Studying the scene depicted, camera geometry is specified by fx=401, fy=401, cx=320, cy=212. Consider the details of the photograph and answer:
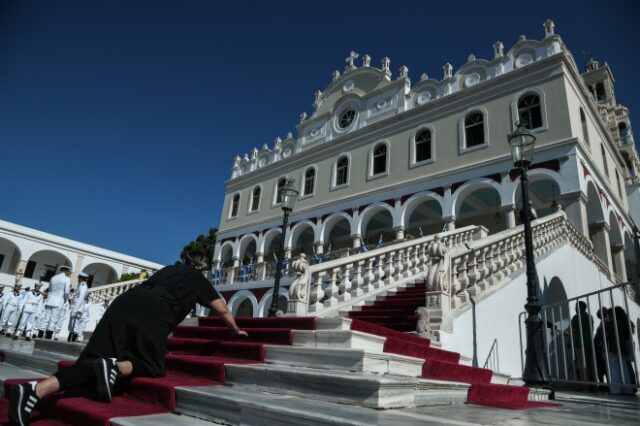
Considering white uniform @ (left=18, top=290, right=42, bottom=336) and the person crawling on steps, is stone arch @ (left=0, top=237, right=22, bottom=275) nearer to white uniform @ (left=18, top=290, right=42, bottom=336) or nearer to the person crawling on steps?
white uniform @ (left=18, top=290, right=42, bottom=336)

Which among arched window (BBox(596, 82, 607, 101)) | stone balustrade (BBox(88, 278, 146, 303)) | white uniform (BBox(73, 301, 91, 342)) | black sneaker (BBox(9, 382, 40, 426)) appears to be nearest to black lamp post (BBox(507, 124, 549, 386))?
black sneaker (BBox(9, 382, 40, 426))

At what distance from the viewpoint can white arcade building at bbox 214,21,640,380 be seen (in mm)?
7793

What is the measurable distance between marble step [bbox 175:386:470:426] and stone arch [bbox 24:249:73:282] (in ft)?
128

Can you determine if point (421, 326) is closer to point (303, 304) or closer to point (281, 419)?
point (303, 304)

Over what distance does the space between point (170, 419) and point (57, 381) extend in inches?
32.8

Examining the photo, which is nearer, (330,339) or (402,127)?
(330,339)

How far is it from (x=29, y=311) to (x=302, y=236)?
50.3ft

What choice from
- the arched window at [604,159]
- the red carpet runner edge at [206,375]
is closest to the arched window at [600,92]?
the arched window at [604,159]

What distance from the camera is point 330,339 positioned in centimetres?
397

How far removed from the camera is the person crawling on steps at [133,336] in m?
2.67

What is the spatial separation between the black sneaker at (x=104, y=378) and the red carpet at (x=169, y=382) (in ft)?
0.21

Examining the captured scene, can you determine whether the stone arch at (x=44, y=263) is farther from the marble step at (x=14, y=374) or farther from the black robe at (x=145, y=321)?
the black robe at (x=145, y=321)

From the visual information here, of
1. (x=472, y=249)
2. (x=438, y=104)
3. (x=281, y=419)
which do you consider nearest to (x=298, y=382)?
(x=281, y=419)

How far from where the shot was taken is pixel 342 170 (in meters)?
22.6
